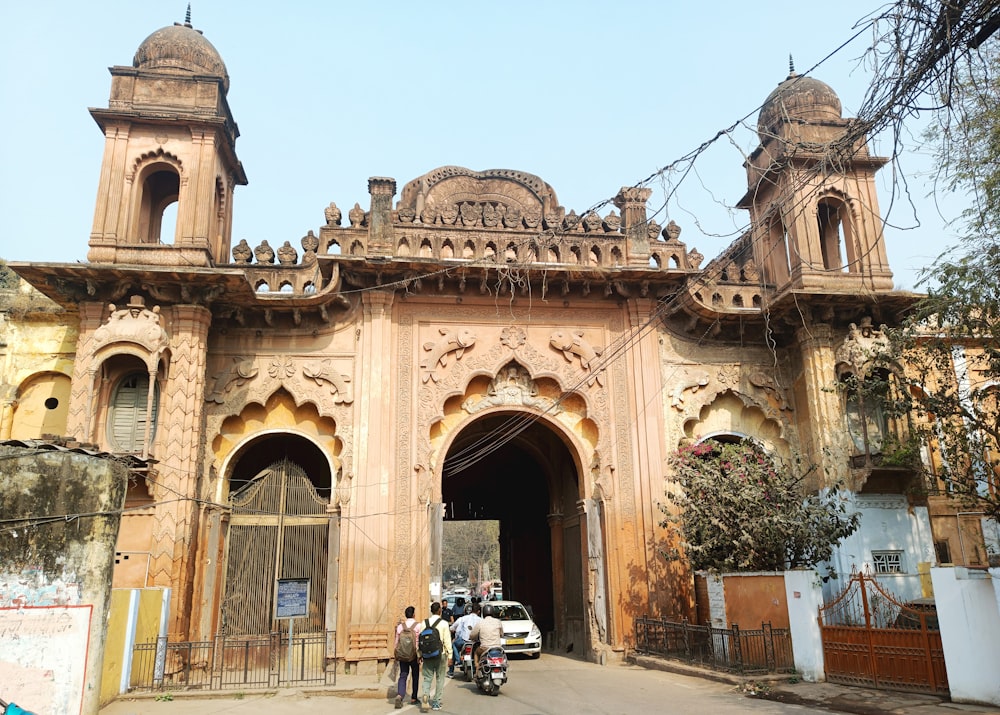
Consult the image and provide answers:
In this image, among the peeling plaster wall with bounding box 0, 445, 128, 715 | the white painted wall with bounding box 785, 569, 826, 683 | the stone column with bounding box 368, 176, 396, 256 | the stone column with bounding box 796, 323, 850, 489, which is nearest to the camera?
the peeling plaster wall with bounding box 0, 445, 128, 715

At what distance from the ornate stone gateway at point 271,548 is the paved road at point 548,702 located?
3.74 meters

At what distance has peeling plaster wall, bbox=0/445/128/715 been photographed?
26.9ft

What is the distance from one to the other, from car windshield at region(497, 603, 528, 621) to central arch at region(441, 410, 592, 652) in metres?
1.10

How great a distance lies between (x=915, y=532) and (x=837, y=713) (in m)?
7.97

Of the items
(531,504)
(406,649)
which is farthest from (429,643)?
(531,504)

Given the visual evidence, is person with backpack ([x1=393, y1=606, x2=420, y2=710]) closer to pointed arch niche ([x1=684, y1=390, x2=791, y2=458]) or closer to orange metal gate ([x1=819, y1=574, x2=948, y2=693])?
orange metal gate ([x1=819, y1=574, x2=948, y2=693])

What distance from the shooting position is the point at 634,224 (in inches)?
642

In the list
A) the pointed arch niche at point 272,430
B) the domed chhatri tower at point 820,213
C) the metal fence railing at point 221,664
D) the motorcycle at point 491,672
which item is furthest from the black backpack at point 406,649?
the domed chhatri tower at point 820,213

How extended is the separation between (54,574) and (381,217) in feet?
31.0

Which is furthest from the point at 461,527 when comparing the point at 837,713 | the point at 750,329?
the point at 837,713

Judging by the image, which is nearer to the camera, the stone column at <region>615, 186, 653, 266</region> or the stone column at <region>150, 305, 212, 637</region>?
the stone column at <region>150, 305, 212, 637</region>

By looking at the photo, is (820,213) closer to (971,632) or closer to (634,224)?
(634,224)

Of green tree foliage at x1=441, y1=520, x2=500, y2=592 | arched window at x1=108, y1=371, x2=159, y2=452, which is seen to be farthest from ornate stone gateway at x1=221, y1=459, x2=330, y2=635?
green tree foliage at x1=441, y1=520, x2=500, y2=592

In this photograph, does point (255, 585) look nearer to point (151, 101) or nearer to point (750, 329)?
point (151, 101)
